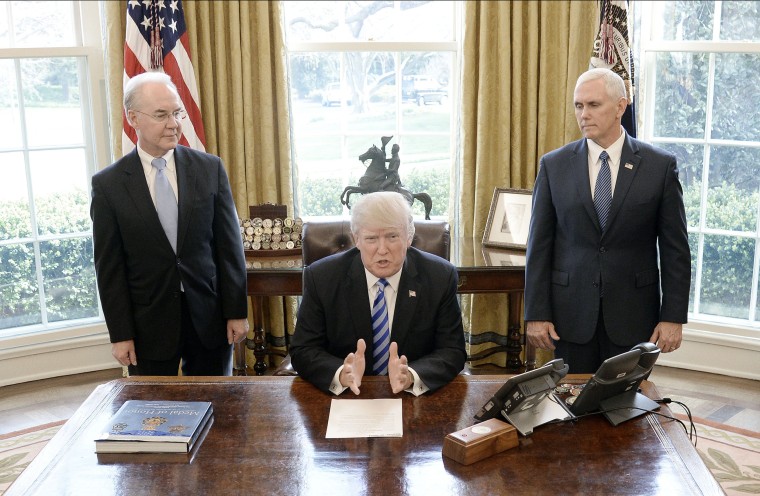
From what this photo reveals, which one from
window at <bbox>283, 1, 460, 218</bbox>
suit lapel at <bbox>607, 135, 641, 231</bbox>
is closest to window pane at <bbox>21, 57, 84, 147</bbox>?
window at <bbox>283, 1, 460, 218</bbox>

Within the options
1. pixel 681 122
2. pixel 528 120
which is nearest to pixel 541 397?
pixel 528 120

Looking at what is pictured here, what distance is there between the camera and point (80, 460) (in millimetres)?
2025

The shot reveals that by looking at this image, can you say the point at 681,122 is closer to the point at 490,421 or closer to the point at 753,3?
the point at 753,3

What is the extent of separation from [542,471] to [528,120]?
278 cm

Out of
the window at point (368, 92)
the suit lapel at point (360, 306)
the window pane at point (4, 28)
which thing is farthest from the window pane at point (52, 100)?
the suit lapel at point (360, 306)

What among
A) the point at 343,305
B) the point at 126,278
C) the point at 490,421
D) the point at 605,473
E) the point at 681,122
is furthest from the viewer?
the point at 681,122

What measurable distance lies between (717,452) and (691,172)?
1.62 metres

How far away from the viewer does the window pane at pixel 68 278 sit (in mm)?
4508

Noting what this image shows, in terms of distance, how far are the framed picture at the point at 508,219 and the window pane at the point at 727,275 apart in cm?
111

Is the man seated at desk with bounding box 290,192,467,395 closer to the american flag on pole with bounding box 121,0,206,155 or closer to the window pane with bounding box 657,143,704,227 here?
the american flag on pole with bounding box 121,0,206,155

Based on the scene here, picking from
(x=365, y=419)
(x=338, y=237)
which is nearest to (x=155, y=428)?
(x=365, y=419)

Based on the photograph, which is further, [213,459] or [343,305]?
[343,305]

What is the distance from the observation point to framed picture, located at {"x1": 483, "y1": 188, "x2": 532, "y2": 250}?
4129 mm

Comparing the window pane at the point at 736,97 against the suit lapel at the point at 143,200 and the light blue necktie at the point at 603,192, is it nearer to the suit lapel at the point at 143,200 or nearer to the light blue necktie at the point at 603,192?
the light blue necktie at the point at 603,192
